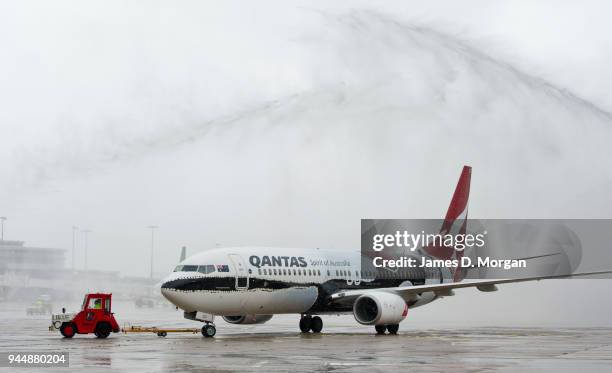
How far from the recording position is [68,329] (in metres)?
35.1

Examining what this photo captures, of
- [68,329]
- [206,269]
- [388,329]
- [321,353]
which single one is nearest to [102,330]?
[68,329]

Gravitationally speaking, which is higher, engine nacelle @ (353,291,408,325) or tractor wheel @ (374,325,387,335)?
engine nacelle @ (353,291,408,325)

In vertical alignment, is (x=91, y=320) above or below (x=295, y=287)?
below

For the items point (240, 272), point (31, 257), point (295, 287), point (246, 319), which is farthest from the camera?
point (31, 257)

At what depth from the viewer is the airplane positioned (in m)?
36.5

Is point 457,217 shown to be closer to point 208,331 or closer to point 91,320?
point 208,331

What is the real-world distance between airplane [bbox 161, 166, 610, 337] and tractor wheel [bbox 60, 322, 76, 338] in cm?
367

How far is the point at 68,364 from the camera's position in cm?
2175

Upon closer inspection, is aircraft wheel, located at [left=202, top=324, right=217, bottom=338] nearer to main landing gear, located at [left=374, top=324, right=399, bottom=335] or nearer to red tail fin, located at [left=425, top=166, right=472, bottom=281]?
main landing gear, located at [left=374, top=324, right=399, bottom=335]

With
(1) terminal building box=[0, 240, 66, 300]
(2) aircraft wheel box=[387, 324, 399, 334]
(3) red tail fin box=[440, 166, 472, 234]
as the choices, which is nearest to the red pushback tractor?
(2) aircraft wheel box=[387, 324, 399, 334]

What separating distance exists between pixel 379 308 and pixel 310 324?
3956mm

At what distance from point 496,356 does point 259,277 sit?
49.5ft

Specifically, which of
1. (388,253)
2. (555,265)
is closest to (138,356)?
(388,253)

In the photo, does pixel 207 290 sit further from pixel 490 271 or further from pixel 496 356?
pixel 490 271
